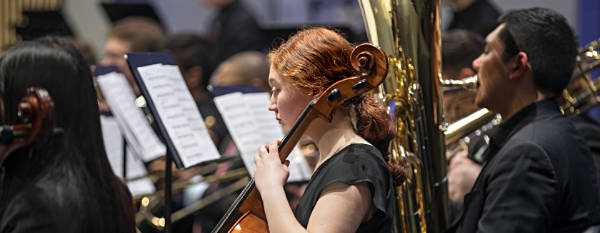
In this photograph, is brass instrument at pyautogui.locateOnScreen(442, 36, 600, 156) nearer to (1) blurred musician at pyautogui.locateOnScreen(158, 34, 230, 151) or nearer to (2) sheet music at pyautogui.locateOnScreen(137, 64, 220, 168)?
(2) sheet music at pyautogui.locateOnScreen(137, 64, 220, 168)

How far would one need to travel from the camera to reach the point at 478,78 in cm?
178

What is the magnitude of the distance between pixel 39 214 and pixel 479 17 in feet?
Answer: 11.3

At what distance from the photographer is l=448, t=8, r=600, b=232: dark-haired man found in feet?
4.87

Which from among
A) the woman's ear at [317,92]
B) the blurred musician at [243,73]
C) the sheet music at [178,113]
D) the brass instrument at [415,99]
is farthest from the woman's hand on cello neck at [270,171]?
the blurred musician at [243,73]

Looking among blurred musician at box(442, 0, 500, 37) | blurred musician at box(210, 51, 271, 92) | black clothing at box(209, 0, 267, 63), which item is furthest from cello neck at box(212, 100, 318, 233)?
black clothing at box(209, 0, 267, 63)

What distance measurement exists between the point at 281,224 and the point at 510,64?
1.03m

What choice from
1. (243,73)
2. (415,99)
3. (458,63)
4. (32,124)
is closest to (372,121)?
(415,99)

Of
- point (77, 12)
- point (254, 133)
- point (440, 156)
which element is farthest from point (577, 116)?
point (77, 12)

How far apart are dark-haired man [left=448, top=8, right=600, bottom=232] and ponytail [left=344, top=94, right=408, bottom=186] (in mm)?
441

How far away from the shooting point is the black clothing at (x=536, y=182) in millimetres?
1474

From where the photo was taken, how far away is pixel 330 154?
1.21m

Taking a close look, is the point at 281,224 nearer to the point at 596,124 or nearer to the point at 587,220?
the point at 587,220

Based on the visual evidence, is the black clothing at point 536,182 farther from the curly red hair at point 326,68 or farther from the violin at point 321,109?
the violin at point 321,109

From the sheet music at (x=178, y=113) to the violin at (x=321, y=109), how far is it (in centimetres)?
54
